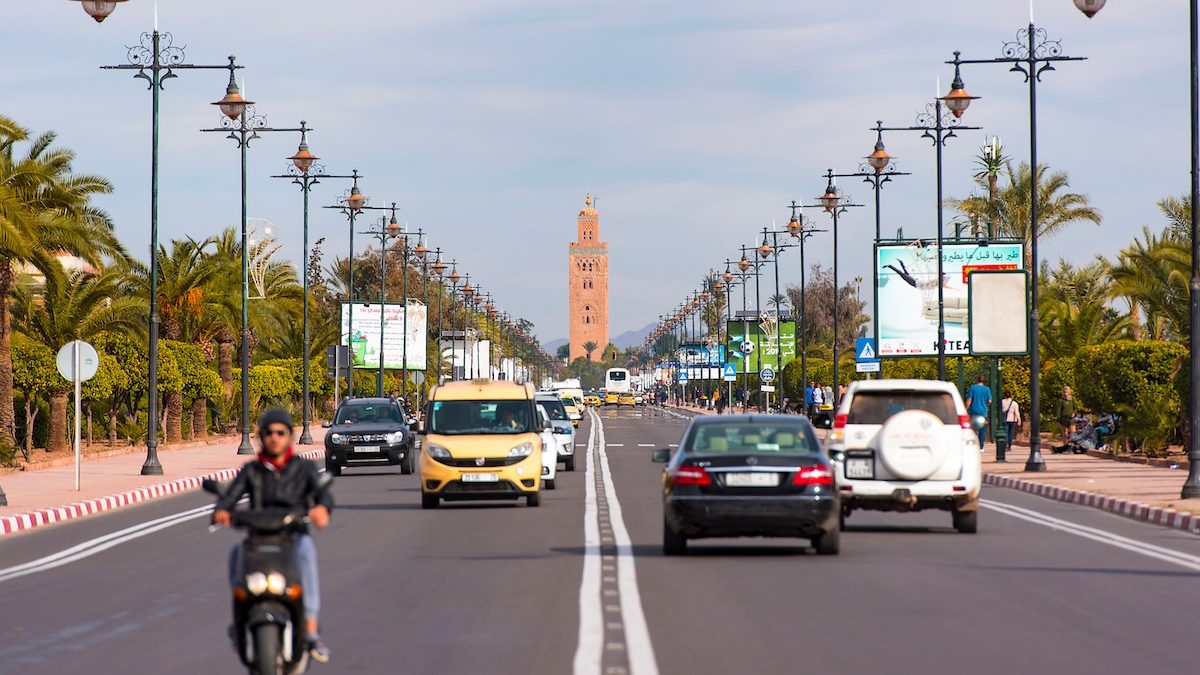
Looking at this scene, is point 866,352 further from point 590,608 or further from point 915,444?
point 590,608

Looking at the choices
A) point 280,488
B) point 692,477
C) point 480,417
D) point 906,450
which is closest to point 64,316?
point 480,417

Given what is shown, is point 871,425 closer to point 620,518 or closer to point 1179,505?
point 620,518

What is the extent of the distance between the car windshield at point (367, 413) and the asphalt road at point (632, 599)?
1536cm

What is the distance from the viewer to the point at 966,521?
22.4 m

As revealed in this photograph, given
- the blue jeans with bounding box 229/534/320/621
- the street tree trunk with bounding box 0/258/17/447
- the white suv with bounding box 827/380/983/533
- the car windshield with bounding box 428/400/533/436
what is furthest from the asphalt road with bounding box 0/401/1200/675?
the street tree trunk with bounding box 0/258/17/447

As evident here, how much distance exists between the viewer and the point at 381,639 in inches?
489

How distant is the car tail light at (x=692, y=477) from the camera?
18344 millimetres

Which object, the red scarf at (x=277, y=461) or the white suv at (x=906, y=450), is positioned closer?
the red scarf at (x=277, y=461)

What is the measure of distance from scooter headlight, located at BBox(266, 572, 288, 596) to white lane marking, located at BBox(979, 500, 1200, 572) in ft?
35.4

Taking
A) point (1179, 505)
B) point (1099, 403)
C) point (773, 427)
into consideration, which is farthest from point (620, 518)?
point (1099, 403)

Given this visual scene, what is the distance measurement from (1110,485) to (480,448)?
37.0 feet

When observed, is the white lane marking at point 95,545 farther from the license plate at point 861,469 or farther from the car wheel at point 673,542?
the license plate at point 861,469

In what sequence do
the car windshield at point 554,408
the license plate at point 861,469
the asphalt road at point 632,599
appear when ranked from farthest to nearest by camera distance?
the car windshield at point 554,408, the license plate at point 861,469, the asphalt road at point 632,599

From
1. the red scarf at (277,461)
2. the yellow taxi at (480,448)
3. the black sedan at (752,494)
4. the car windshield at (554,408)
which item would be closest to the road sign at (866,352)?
the car windshield at (554,408)
